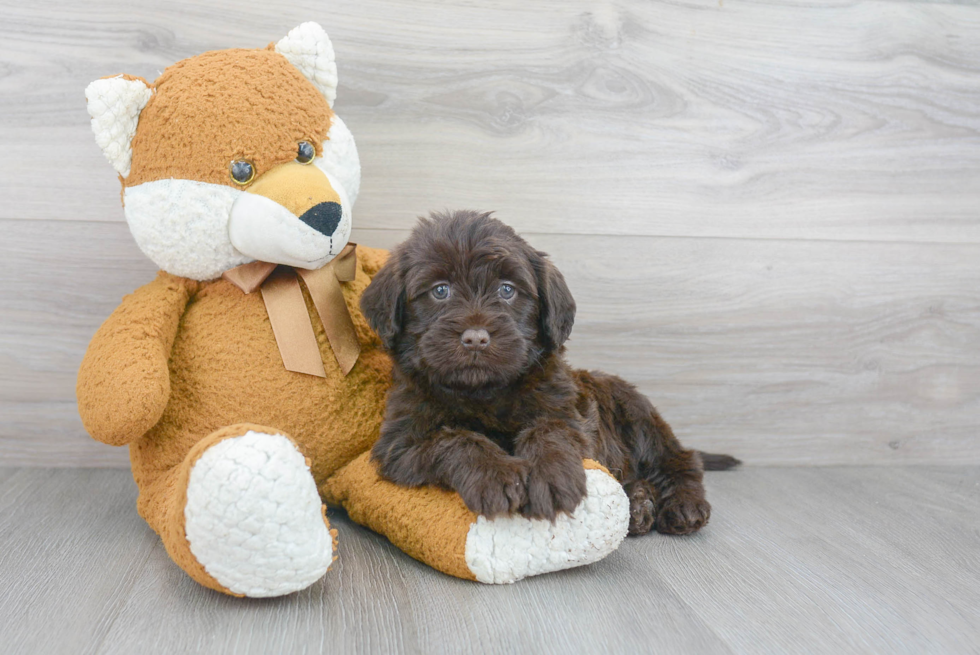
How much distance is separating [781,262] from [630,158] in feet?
2.03

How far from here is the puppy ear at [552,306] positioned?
160cm

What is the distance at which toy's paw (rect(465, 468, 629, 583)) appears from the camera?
143cm

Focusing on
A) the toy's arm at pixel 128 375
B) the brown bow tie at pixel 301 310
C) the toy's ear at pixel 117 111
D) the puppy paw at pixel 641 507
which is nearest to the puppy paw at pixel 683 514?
the puppy paw at pixel 641 507

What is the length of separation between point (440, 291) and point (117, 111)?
80 centimetres

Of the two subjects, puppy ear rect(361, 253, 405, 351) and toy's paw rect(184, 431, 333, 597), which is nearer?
toy's paw rect(184, 431, 333, 597)

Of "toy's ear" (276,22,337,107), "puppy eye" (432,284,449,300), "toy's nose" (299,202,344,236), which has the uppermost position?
"toy's ear" (276,22,337,107)

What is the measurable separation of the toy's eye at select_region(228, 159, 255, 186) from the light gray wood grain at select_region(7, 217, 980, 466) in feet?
2.02

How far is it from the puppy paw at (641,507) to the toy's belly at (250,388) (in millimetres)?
695

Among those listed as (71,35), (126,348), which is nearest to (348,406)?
(126,348)

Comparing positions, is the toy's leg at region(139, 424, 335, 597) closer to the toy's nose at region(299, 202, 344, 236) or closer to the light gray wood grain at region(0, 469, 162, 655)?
the light gray wood grain at region(0, 469, 162, 655)

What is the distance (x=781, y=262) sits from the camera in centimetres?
238

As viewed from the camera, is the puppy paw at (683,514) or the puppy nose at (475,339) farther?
the puppy paw at (683,514)

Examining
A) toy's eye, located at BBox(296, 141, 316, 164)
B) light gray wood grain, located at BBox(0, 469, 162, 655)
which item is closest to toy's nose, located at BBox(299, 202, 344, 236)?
toy's eye, located at BBox(296, 141, 316, 164)

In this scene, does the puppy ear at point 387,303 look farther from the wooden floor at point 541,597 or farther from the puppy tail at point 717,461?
the puppy tail at point 717,461
